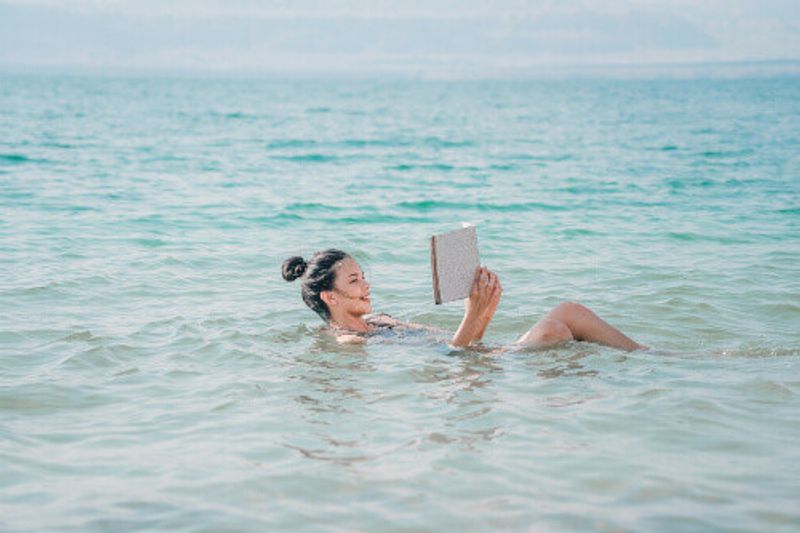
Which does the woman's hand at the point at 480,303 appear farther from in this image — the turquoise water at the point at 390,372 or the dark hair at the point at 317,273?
the dark hair at the point at 317,273

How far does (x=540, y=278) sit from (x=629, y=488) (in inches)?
217

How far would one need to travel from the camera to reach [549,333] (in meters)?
6.24

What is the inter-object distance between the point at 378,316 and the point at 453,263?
61.5 inches

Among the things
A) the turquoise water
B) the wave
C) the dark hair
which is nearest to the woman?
the dark hair

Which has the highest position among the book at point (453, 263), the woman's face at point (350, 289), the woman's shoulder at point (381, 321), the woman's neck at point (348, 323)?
the book at point (453, 263)

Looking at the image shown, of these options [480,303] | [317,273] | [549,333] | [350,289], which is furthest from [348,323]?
[549,333]

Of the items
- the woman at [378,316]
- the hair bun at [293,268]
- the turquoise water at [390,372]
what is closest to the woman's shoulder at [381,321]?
the woman at [378,316]

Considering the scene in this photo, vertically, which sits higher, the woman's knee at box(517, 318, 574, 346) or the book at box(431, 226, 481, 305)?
the book at box(431, 226, 481, 305)

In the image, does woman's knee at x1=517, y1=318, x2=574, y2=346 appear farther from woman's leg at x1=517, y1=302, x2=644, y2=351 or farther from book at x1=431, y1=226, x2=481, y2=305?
book at x1=431, y1=226, x2=481, y2=305

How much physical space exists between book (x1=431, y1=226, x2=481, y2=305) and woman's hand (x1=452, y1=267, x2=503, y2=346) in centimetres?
5

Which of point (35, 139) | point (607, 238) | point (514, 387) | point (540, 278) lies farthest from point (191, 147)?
point (514, 387)

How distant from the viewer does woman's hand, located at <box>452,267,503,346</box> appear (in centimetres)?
594

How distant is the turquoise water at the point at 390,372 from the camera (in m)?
4.15

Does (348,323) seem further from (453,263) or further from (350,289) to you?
(453,263)
